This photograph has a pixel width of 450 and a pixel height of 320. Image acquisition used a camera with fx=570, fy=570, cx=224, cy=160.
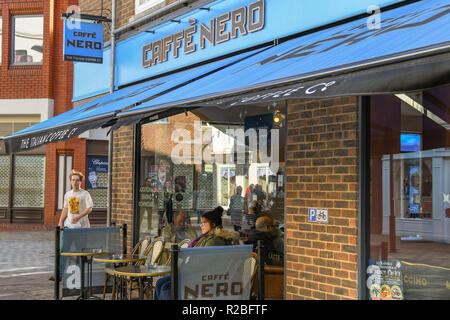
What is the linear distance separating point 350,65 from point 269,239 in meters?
4.09

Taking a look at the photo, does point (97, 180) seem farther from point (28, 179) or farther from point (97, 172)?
point (28, 179)

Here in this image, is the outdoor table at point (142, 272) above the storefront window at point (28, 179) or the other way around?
the other way around

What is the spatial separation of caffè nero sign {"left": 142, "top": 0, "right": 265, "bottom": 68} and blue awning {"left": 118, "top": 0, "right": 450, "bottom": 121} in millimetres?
1166

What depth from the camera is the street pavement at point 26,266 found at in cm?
849

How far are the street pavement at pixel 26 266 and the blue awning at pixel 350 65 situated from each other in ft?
12.5

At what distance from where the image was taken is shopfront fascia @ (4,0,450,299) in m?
4.33

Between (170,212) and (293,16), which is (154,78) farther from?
(293,16)

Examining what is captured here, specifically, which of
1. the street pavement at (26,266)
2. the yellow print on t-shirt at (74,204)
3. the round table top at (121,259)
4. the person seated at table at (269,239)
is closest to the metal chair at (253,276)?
the person seated at table at (269,239)

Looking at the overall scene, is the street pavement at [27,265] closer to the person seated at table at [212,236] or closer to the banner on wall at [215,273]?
the person seated at table at [212,236]

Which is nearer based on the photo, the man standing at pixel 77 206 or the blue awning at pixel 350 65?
the blue awning at pixel 350 65

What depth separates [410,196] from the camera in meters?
5.34

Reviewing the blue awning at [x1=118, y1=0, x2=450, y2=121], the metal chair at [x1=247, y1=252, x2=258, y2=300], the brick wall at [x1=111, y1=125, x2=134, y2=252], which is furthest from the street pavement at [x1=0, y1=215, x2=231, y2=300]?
the blue awning at [x1=118, y1=0, x2=450, y2=121]

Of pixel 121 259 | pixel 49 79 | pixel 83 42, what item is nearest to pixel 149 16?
pixel 83 42

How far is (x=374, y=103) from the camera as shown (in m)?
5.67
